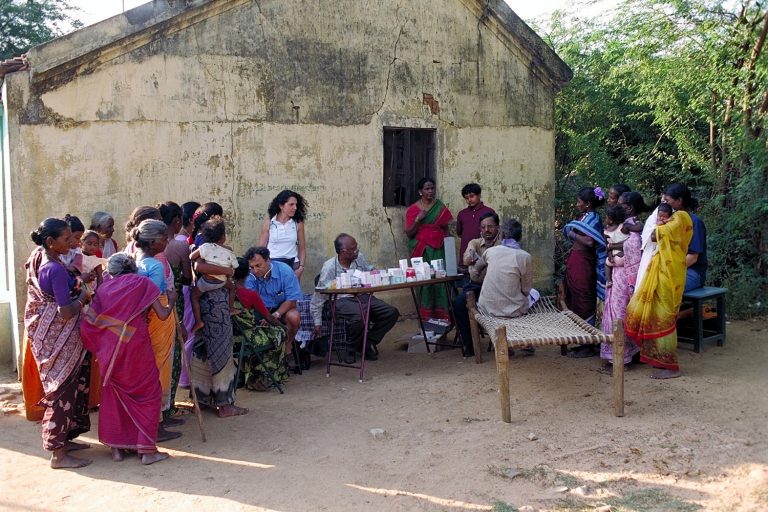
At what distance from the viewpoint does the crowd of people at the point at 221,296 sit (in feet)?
15.1

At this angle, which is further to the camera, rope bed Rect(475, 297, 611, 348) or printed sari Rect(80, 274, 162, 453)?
rope bed Rect(475, 297, 611, 348)

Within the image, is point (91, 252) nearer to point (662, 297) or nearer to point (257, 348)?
point (257, 348)

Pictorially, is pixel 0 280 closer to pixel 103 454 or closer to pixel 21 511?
pixel 103 454

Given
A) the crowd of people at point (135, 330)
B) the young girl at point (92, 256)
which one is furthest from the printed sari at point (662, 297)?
the young girl at point (92, 256)

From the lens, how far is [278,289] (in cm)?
663

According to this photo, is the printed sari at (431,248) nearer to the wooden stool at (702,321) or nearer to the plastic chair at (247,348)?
the wooden stool at (702,321)

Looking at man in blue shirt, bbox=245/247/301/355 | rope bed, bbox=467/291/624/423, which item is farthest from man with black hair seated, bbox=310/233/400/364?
rope bed, bbox=467/291/624/423

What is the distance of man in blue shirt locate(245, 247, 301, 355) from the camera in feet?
21.3

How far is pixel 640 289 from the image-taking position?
6297 mm

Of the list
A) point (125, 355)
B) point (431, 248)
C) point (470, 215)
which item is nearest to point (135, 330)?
point (125, 355)

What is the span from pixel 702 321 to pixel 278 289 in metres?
4.21

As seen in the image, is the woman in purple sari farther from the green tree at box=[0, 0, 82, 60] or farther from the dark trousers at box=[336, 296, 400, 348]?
the green tree at box=[0, 0, 82, 60]

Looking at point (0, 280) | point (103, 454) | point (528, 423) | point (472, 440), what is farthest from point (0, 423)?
point (528, 423)

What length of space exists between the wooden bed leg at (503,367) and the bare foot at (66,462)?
2787 millimetres
